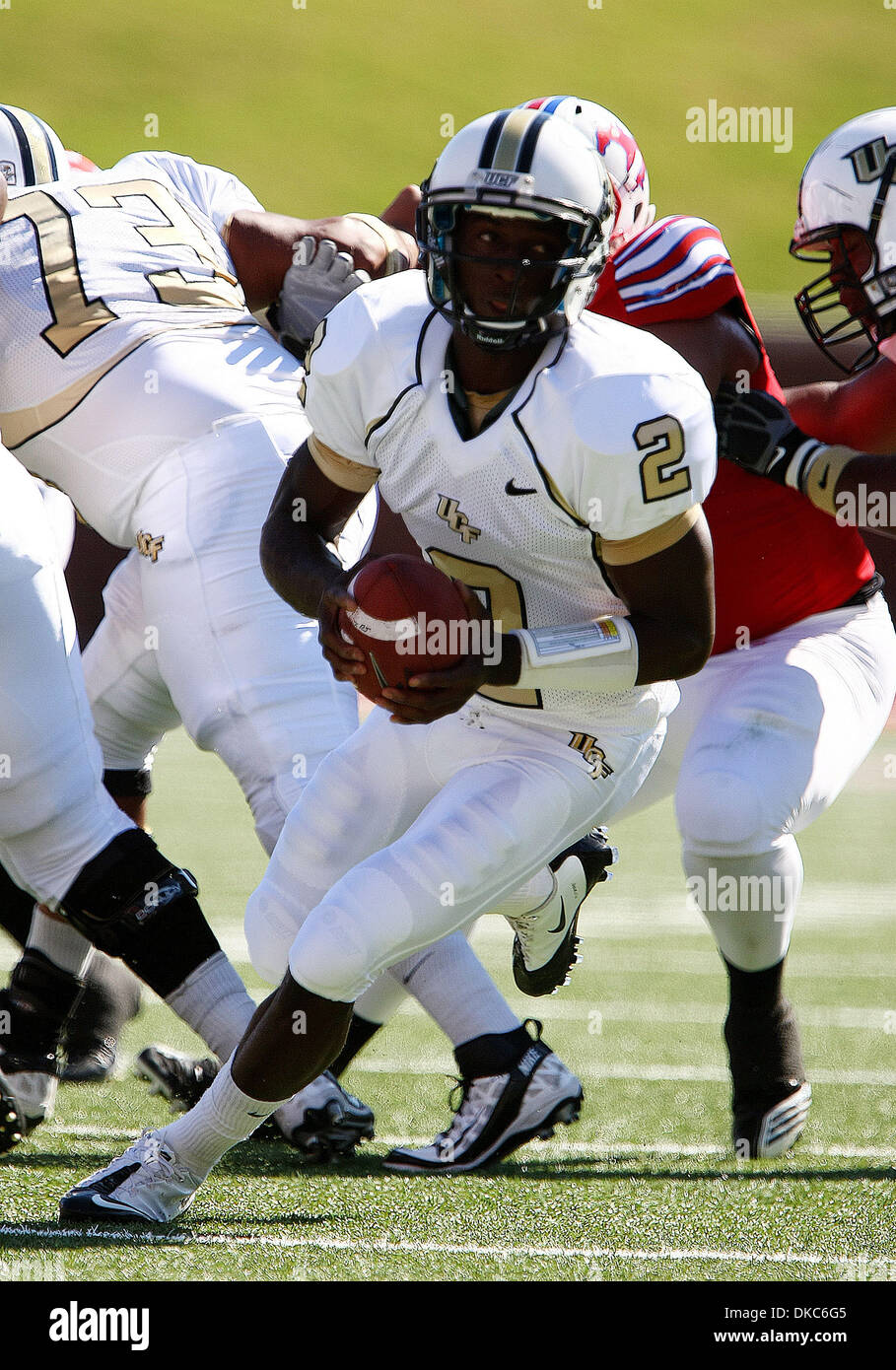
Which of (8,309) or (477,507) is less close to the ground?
(8,309)

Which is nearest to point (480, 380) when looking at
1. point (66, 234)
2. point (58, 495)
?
point (66, 234)

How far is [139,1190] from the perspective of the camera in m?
2.17

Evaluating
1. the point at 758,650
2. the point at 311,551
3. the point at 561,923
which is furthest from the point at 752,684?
the point at 311,551

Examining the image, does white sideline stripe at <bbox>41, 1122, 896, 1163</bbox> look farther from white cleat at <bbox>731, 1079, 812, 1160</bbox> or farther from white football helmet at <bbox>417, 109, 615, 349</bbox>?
white football helmet at <bbox>417, 109, 615, 349</bbox>

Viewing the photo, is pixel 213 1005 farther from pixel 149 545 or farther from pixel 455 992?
pixel 149 545

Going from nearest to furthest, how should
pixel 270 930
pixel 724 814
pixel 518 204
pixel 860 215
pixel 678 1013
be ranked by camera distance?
pixel 518 204
pixel 270 930
pixel 724 814
pixel 860 215
pixel 678 1013

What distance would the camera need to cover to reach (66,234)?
2.90 metres

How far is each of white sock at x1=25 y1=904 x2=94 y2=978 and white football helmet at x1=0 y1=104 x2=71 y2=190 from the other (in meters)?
1.48

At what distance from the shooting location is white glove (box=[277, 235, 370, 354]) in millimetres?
3158

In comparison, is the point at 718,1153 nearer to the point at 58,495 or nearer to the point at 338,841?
the point at 338,841

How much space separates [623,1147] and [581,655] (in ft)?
3.76

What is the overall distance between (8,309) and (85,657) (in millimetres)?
659

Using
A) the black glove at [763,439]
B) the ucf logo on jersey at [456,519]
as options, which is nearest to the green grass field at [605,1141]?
the ucf logo on jersey at [456,519]

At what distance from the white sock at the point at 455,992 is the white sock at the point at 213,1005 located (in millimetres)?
296
